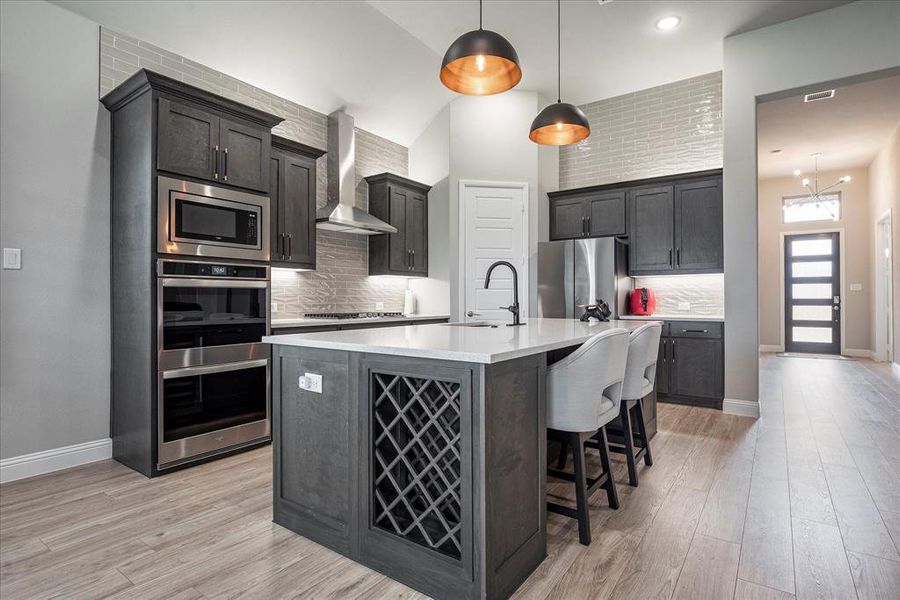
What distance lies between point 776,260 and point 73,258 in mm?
10464

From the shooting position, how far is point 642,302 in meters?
5.37

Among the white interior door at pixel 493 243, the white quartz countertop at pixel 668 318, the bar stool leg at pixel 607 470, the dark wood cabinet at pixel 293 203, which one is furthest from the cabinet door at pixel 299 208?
the white quartz countertop at pixel 668 318

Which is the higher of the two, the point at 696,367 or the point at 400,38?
the point at 400,38

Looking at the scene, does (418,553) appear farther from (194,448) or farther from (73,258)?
(73,258)

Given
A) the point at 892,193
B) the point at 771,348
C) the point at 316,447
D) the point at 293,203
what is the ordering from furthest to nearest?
1. the point at 771,348
2. the point at 892,193
3. the point at 293,203
4. the point at 316,447

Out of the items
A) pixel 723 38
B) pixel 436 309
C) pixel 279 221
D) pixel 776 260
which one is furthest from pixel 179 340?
pixel 776 260

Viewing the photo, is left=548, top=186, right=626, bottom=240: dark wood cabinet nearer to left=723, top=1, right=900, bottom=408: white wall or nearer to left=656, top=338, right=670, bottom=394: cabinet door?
left=723, top=1, right=900, bottom=408: white wall

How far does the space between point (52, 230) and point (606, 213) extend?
5042 millimetres

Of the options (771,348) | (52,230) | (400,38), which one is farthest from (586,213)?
(771,348)

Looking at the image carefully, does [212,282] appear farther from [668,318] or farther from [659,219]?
[659,219]

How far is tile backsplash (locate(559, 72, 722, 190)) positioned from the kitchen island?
4.23 meters

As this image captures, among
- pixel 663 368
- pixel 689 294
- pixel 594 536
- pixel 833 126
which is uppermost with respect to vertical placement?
pixel 833 126

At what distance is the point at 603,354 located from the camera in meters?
2.03

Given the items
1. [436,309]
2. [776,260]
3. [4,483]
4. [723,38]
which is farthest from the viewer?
[776,260]
